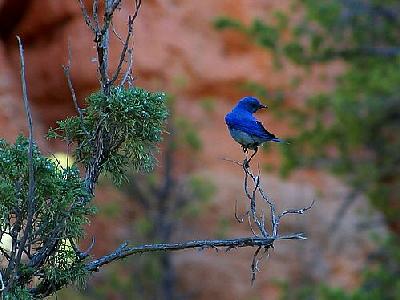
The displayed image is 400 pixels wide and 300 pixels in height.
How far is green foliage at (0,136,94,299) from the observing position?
12.1 feet

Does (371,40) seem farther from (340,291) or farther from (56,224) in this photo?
(56,224)

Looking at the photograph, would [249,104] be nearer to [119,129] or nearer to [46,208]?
[119,129]

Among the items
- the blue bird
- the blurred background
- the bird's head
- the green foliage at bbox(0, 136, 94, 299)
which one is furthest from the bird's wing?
the blurred background

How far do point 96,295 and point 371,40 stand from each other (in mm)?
4297

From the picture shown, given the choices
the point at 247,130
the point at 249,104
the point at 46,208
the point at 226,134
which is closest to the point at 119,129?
the point at 46,208

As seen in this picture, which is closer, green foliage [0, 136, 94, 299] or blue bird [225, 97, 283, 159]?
green foliage [0, 136, 94, 299]

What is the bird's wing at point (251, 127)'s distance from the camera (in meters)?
4.10

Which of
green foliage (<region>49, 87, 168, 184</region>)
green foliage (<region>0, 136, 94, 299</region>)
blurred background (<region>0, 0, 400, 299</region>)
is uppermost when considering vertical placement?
blurred background (<region>0, 0, 400, 299</region>)

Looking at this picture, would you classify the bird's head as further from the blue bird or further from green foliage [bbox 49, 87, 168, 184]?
green foliage [bbox 49, 87, 168, 184]

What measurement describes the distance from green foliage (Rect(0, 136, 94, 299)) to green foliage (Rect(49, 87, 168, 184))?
0.73 ft

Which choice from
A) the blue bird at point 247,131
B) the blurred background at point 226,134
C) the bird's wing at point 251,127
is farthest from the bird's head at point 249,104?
the blurred background at point 226,134

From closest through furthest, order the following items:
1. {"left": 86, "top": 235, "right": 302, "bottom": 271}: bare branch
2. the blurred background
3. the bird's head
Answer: {"left": 86, "top": 235, "right": 302, "bottom": 271}: bare branch < the bird's head < the blurred background

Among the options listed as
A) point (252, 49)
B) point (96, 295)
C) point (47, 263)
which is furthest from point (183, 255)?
point (47, 263)

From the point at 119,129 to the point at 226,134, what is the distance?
32.6 ft
